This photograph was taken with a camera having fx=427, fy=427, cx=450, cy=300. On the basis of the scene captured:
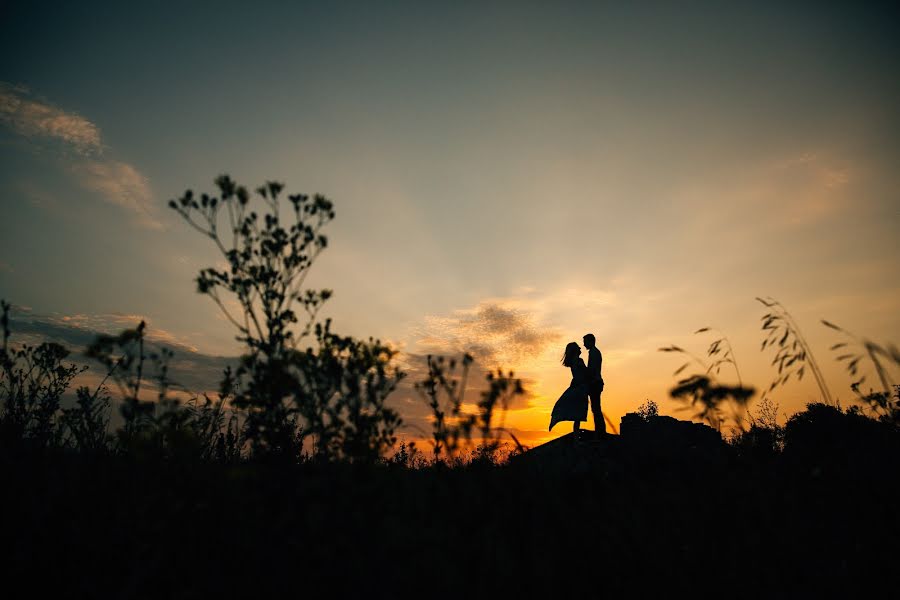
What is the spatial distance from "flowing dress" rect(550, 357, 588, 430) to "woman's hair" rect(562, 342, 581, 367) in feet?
0.65

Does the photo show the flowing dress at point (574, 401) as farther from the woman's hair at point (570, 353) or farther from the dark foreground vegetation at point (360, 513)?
the dark foreground vegetation at point (360, 513)

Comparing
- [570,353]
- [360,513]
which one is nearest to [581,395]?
[570,353]

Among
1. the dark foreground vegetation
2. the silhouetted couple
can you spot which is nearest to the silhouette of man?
the silhouetted couple

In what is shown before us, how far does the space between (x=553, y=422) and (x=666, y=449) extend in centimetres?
250

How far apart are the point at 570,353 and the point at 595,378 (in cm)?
99

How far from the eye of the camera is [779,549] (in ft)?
8.36

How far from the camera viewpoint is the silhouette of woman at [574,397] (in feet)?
33.7

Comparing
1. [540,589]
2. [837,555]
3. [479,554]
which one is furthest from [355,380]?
[837,555]

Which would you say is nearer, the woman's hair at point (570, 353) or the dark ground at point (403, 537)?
the dark ground at point (403, 537)

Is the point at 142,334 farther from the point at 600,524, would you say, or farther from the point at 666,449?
the point at 666,449

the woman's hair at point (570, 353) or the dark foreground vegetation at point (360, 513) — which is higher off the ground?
the woman's hair at point (570, 353)

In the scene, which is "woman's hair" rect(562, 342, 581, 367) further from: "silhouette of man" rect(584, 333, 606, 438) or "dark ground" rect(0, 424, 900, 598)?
"dark ground" rect(0, 424, 900, 598)

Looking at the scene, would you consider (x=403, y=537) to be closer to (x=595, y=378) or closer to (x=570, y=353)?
(x=595, y=378)

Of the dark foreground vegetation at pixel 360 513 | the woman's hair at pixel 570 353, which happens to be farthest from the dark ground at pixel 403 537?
the woman's hair at pixel 570 353
